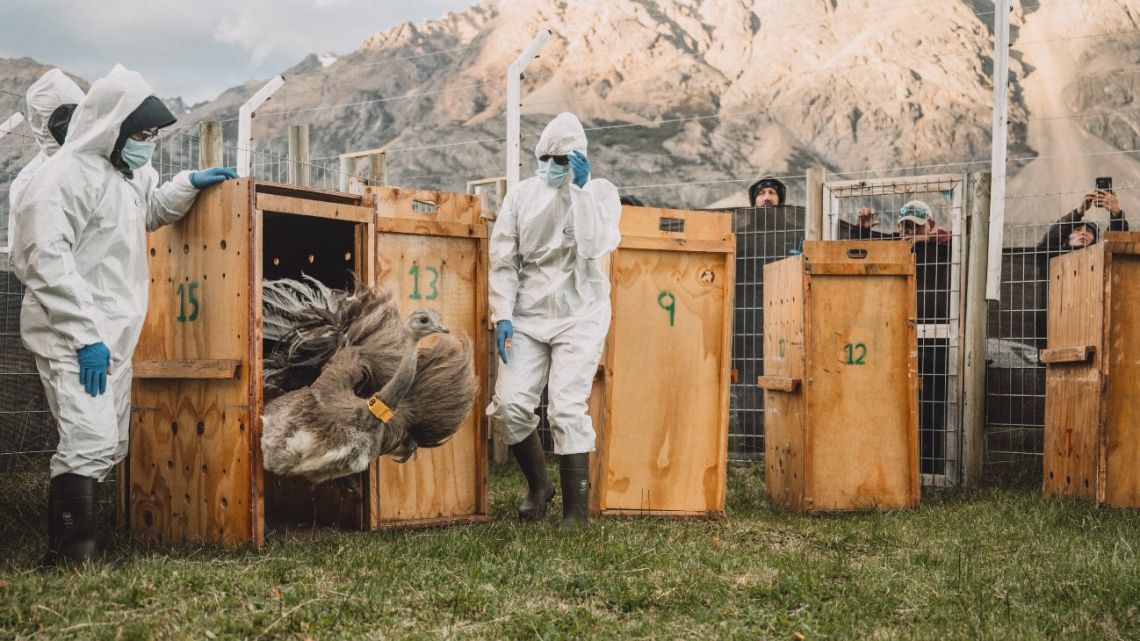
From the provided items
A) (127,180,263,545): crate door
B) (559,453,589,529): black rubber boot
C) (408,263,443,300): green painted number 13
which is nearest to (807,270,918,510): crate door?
(559,453,589,529): black rubber boot

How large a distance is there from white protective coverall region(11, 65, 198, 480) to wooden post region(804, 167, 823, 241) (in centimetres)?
479

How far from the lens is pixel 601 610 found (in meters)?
3.97

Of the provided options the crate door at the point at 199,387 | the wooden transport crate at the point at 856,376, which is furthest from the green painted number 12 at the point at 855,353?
the crate door at the point at 199,387

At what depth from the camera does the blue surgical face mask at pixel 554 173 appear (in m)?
5.88

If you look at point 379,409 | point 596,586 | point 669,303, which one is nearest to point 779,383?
point 669,303

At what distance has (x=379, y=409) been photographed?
4938 millimetres

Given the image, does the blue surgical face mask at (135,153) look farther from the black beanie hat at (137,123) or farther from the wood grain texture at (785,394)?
the wood grain texture at (785,394)

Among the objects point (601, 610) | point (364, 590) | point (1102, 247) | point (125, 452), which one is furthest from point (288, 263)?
point (1102, 247)

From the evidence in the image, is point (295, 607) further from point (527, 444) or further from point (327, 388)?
point (527, 444)

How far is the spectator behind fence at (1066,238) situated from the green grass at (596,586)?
2.57m

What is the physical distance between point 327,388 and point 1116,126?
2755 cm

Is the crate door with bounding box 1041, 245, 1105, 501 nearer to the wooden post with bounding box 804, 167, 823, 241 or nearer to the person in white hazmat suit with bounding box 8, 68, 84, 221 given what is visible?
the wooden post with bounding box 804, 167, 823, 241

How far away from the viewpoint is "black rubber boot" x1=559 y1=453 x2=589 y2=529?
5691mm

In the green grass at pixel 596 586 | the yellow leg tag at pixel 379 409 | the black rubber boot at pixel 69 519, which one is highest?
the yellow leg tag at pixel 379 409
